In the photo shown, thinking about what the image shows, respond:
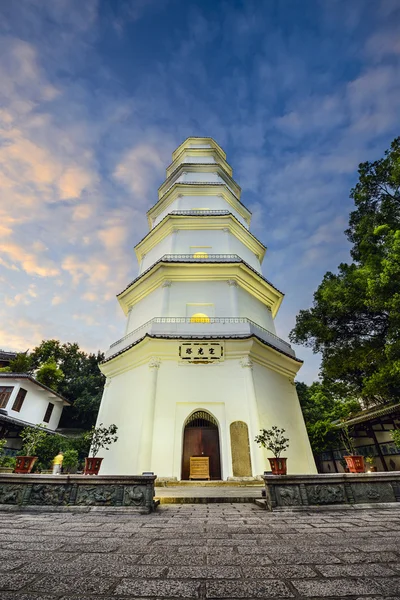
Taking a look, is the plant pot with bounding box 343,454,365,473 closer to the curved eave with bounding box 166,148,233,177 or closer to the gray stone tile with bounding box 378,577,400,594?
the gray stone tile with bounding box 378,577,400,594

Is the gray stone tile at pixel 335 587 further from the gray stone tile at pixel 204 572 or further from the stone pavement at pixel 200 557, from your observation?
the gray stone tile at pixel 204 572

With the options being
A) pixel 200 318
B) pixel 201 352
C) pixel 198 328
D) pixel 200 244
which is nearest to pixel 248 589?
pixel 201 352

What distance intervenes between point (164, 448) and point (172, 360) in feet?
11.1

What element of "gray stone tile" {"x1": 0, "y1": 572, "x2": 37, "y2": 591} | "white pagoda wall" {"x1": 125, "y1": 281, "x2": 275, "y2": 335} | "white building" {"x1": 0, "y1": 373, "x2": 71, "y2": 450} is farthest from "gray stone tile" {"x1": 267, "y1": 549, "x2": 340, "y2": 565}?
"white building" {"x1": 0, "y1": 373, "x2": 71, "y2": 450}

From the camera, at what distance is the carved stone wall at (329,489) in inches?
209

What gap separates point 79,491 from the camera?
17.9ft

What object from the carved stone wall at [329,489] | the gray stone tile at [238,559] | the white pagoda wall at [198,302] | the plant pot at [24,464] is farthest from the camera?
the white pagoda wall at [198,302]

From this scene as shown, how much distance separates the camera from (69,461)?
16.9 metres

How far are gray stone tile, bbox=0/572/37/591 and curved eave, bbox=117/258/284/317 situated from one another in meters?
13.0

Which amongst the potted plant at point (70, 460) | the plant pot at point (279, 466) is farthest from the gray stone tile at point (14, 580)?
the potted plant at point (70, 460)

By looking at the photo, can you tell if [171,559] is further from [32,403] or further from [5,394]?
[32,403]

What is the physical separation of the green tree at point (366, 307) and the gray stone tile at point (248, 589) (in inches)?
345

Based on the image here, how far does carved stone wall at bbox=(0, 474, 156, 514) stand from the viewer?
17.5 feet

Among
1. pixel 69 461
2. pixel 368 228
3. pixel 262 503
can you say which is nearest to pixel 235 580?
pixel 262 503
